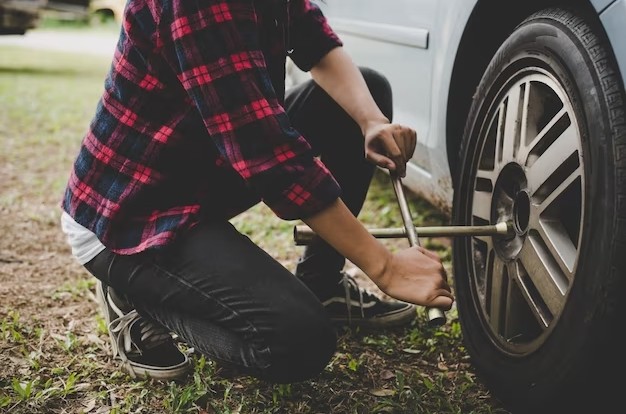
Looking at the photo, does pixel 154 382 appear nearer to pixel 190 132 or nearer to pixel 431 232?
pixel 190 132

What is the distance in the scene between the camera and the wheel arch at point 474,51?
1.75 m

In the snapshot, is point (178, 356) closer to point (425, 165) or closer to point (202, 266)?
point (202, 266)

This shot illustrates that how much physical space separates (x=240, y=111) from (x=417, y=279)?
1.44ft

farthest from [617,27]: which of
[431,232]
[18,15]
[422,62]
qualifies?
[18,15]

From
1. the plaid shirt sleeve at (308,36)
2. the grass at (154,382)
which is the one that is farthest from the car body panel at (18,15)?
the plaid shirt sleeve at (308,36)

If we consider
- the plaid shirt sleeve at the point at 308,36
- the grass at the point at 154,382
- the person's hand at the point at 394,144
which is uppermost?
the plaid shirt sleeve at the point at 308,36

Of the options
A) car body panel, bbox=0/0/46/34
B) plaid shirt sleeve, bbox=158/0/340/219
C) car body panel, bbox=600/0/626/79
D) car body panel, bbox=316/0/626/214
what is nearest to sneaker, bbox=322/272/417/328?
car body panel, bbox=316/0/626/214

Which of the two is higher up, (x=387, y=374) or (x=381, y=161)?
(x=381, y=161)

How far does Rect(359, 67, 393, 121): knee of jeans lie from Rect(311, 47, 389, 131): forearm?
0.06 metres

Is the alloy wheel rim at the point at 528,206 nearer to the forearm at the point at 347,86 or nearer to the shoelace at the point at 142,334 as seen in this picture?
the forearm at the point at 347,86

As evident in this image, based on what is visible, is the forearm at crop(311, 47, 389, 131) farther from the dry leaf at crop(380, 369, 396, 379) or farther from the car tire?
the dry leaf at crop(380, 369, 396, 379)

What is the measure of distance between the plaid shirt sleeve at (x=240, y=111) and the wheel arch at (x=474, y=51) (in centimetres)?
65

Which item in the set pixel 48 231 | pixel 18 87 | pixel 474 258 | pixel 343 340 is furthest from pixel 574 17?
pixel 18 87

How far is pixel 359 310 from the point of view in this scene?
202cm
